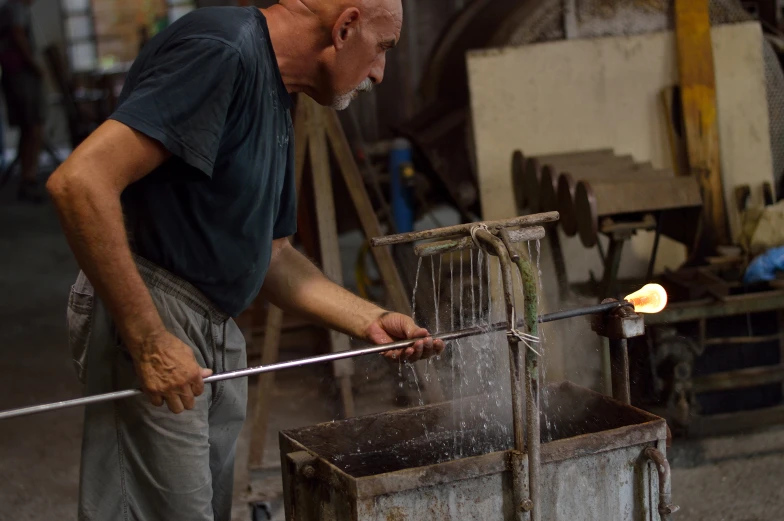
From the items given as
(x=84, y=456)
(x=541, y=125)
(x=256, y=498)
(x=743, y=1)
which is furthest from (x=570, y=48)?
(x=84, y=456)

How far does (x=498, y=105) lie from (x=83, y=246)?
3538mm

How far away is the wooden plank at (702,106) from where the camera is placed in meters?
4.89

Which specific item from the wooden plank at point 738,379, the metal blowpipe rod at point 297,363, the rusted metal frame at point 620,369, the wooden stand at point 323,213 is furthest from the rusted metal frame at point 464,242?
the wooden plank at point 738,379

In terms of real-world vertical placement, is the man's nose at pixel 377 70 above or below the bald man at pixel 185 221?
above

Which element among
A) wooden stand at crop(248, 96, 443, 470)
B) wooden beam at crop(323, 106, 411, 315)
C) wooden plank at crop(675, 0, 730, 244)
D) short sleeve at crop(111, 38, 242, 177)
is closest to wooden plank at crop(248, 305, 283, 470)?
wooden stand at crop(248, 96, 443, 470)

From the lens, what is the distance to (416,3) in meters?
9.59

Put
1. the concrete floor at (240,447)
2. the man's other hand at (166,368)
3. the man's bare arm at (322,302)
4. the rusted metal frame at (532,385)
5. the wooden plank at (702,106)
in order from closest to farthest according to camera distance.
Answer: the man's other hand at (166,368)
the rusted metal frame at (532,385)
the man's bare arm at (322,302)
the concrete floor at (240,447)
the wooden plank at (702,106)

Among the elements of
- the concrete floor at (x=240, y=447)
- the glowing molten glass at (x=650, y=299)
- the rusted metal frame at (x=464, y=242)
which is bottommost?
the concrete floor at (x=240, y=447)

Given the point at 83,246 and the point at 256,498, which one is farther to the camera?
the point at 256,498

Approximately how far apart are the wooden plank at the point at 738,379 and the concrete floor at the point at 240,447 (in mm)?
271

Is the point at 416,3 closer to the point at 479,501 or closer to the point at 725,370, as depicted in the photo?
the point at 725,370

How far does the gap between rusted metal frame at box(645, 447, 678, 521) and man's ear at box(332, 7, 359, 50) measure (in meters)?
1.14

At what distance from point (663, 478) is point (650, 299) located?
442 millimetres

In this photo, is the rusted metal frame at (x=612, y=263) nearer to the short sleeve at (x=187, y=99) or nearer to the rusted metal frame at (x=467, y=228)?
the rusted metal frame at (x=467, y=228)
